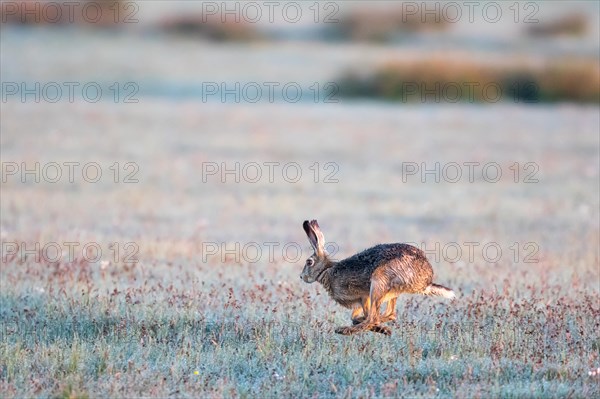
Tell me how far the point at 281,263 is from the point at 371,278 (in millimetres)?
4785

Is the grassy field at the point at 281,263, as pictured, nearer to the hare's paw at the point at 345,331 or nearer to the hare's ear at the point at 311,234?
the hare's paw at the point at 345,331

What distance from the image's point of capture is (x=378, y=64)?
40.1m

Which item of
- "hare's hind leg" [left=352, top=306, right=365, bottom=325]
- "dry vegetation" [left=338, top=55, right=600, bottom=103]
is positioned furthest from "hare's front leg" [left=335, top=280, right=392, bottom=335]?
"dry vegetation" [left=338, top=55, right=600, bottom=103]

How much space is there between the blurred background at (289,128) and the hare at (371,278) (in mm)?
3224

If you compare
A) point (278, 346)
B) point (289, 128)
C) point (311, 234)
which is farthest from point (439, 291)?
point (289, 128)

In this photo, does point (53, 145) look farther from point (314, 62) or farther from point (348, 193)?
point (314, 62)

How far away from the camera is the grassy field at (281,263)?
8.55 metres

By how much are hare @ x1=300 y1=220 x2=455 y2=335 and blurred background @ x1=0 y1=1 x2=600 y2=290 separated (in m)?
3.22

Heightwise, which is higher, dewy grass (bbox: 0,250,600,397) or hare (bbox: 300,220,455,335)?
hare (bbox: 300,220,455,335)

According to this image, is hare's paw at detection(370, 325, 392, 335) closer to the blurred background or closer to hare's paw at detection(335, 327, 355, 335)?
hare's paw at detection(335, 327, 355, 335)

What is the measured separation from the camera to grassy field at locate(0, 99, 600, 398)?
855 cm

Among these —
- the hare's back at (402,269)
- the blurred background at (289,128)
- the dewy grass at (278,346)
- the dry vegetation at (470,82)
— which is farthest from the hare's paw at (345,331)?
the dry vegetation at (470,82)

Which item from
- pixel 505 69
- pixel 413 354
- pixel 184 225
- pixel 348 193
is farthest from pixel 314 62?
pixel 413 354

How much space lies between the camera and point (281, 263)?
13.9 metres
